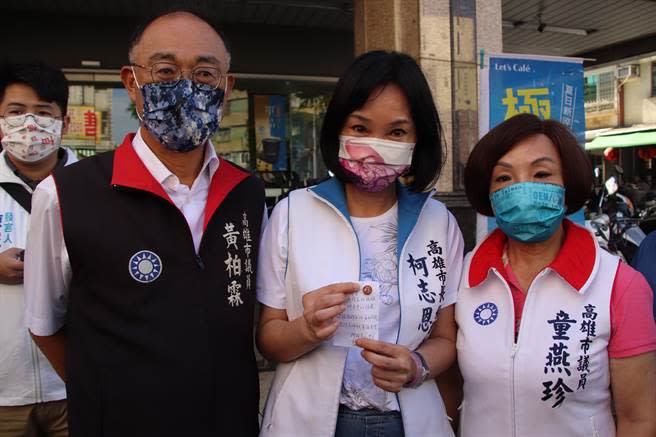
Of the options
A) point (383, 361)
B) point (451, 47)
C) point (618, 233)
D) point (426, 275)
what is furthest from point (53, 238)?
point (618, 233)

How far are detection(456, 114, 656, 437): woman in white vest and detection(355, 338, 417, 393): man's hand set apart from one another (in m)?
0.37

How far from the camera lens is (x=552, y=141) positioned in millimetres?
2115

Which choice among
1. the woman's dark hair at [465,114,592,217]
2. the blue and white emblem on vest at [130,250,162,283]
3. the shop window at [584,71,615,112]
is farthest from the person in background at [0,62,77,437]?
the shop window at [584,71,615,112]

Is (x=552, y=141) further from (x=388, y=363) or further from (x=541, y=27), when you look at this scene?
(x=541, y=27)

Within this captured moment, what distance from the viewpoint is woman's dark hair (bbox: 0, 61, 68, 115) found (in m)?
2.77

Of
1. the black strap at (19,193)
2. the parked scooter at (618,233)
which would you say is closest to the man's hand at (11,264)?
the black strap at (19,193)

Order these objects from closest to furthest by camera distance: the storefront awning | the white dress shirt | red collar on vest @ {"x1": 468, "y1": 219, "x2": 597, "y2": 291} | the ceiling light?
1. the white dress shirt
2. red collar on vest @ {"x1": 468, "y1": 219, "x2": 597, "y2": 291}
3. the ceiling light
4. the storefront awning

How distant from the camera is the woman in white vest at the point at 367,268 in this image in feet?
6.24

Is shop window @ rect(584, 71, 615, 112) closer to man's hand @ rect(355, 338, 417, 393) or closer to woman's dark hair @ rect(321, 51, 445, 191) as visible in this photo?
woman's dark hair @ rect(321, 51, 445, 191)

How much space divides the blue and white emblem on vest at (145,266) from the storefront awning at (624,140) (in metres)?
20.2

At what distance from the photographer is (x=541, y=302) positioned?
2010 mm

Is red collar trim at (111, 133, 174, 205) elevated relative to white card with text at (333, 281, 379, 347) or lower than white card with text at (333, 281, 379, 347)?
elevated

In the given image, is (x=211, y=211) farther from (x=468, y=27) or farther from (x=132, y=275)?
(x=468, y=27)

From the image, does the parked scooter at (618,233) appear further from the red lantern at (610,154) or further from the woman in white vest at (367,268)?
the red lantern at (610,154)
